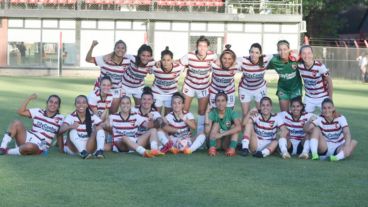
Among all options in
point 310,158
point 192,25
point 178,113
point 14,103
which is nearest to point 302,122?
point 310,158

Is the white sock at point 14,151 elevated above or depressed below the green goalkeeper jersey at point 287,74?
below

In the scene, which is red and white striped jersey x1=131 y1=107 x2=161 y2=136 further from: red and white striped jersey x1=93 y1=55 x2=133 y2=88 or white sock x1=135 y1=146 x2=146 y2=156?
red and white striped jersey x1=93 y1=55 x2=133 y2=88

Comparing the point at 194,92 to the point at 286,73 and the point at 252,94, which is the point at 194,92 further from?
the point at 286,73

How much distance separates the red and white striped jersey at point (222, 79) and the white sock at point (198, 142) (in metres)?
1.21

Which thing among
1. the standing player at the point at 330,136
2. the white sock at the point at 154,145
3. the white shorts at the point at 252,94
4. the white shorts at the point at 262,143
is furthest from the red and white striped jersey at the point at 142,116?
the standing player at the point at 330,136

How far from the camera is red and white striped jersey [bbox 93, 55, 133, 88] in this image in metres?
10.5

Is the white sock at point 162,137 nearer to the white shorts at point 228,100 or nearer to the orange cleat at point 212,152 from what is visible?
the orange cleat at point 212,152

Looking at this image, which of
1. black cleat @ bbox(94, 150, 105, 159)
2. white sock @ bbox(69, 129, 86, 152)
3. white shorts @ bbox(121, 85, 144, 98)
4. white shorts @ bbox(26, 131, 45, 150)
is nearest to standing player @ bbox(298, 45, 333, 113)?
white shorts @ bbox(121, 85, 144, 98)

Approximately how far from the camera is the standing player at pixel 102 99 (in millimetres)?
9969

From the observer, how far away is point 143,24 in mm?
37156

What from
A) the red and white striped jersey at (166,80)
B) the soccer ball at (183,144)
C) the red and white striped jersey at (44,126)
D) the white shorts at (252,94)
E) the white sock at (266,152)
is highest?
the red and white striped jersey at (166,80)

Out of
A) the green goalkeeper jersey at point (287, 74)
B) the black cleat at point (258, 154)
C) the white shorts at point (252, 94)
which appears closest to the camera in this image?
the black cleat at point (258, 154)

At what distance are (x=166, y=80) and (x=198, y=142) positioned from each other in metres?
1.37

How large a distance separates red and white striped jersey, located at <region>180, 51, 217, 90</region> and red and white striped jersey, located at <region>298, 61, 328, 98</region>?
145cm
